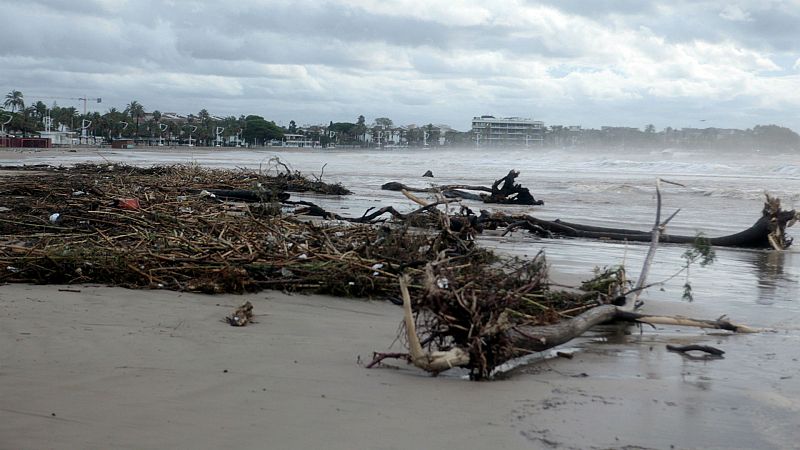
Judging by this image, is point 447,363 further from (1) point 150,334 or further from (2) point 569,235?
(2) point 569,235

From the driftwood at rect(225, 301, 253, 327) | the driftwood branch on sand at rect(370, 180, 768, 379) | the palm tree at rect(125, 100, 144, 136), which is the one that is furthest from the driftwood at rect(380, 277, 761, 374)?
the palm tree at rect(125, 100, 144, 136)

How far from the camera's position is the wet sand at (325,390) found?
3.56 metres

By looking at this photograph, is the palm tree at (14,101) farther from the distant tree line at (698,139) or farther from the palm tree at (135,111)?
the distant tree line at (698,139)

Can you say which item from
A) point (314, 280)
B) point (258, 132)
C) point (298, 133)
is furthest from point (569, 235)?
point (298, 133)

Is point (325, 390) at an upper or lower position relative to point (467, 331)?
lower

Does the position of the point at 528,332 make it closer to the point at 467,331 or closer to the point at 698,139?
the point at 467,331

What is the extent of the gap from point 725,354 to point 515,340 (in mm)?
1801

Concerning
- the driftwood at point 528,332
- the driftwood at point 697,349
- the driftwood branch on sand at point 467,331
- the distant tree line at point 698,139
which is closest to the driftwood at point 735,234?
the driftwood at point 528,332

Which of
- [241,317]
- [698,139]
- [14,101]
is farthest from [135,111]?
[241,317]

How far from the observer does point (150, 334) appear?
16.9 ft

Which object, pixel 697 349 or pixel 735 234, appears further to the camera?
pixel 735 234

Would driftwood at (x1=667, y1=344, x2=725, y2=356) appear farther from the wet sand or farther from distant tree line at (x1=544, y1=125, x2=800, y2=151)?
distant tree line at (x1=544, y1=125, x2=800, y2=151)

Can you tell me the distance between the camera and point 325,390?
13.8 feet

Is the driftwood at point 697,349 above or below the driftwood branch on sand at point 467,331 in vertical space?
below
